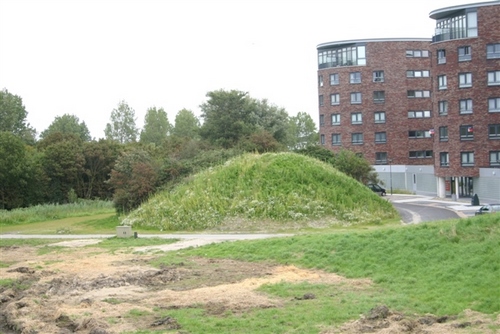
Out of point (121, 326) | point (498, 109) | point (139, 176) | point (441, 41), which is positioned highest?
point (441, 41)

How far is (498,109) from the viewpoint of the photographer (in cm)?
7275

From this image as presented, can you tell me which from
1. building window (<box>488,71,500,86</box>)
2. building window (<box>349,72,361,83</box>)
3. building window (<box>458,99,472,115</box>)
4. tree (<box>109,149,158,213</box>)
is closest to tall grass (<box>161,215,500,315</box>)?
tree (<box>109,149,158,213</box>)

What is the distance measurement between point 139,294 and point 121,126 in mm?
131055

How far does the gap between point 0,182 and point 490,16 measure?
184ft

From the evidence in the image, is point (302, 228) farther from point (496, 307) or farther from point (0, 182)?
point (0, 182)

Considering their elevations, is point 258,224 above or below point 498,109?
below

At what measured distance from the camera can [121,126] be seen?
154500mm

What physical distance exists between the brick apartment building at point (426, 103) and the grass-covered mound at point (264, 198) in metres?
20.4

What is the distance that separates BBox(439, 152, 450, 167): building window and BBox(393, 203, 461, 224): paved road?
31.3ft

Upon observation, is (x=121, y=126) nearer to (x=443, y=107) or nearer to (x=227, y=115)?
(x=227, y=115)

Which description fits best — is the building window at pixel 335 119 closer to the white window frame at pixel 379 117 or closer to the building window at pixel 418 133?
the white window frame at pixel 379 117

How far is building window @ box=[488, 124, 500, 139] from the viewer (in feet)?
238

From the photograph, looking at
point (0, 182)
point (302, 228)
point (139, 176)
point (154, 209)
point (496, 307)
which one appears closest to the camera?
point (496, 307)

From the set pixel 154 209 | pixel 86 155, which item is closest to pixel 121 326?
pixel 154 209
